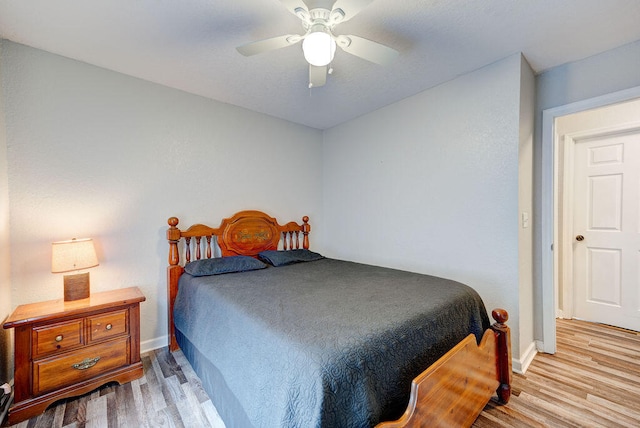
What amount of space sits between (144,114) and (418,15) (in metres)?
2.37

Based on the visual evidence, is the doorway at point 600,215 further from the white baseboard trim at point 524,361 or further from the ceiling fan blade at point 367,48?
the ceiling fan blade at point 367,48

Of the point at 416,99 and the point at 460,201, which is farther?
Result: the point at 416,99

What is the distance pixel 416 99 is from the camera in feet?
8.82

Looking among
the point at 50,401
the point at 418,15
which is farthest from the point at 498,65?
the point at 50,401

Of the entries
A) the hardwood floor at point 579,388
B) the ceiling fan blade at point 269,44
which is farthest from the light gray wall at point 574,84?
the ceiling fan blade at point 269,44

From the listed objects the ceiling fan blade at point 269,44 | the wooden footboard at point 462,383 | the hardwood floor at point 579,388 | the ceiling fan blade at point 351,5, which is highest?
the ceiling fan blade at point 351,5

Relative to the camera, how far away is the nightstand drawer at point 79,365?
1640mm

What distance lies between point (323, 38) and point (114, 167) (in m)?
2.05

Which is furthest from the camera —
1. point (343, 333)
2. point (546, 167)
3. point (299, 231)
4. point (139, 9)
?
point (299, 231)

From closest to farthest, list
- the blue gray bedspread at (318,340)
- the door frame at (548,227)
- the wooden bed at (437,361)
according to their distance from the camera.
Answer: the blue gray bedspread at (318,340) < the wooden bed at (437,361) < the door frame at (548,227)

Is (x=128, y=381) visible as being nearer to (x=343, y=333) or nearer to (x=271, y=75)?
(x=343, y=333)

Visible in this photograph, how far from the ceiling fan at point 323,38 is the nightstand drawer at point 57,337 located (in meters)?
2.09

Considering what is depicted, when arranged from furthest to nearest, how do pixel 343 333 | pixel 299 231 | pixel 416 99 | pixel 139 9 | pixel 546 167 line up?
pixel 299 231 < pixel 416 99 < pixel 546 167 < pixel 139 9 < pixel 343 333

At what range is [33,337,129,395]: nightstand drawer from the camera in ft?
5.38
